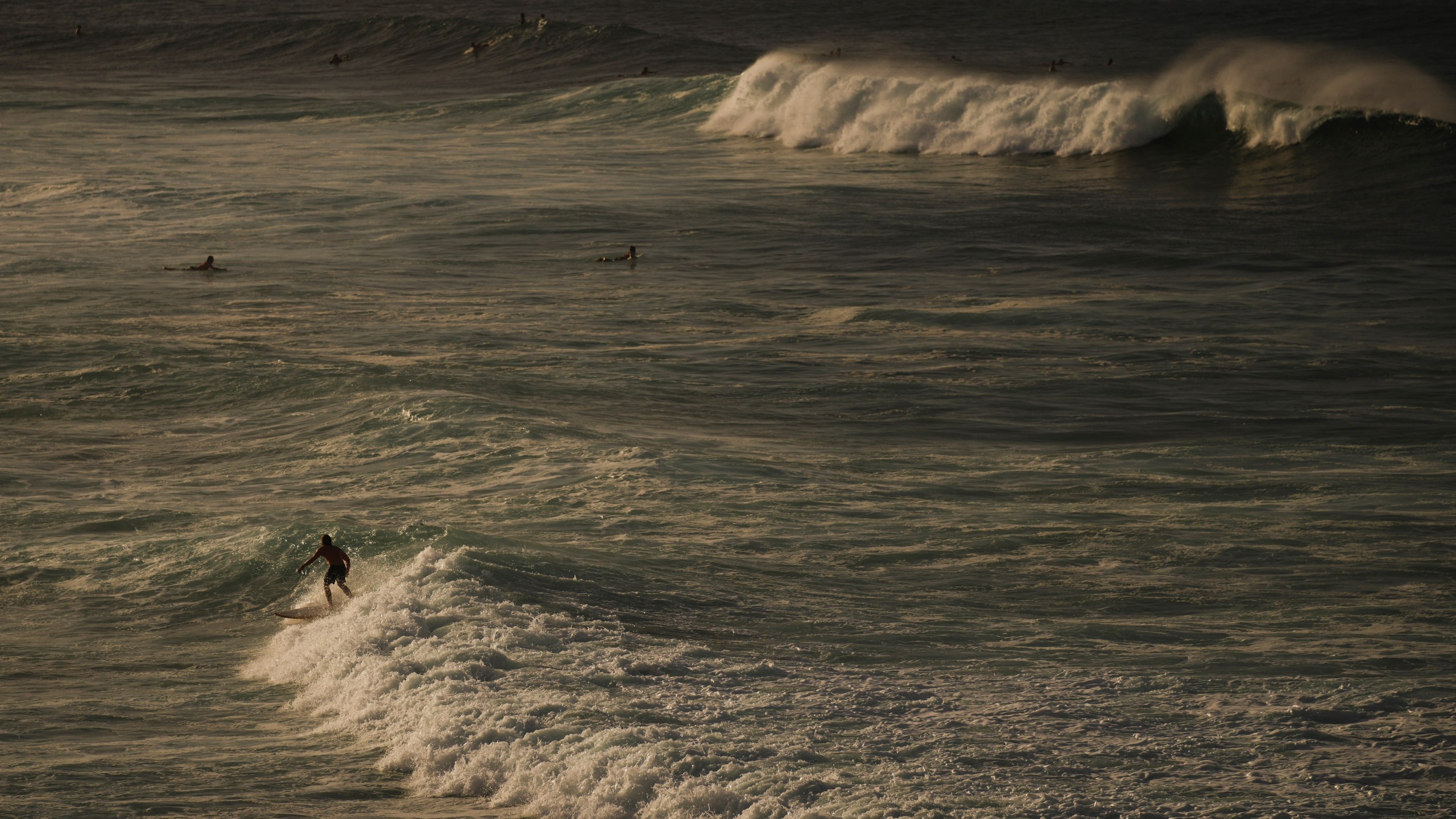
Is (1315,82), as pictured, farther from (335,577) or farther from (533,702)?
(533,702)

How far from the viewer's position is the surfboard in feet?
42.1

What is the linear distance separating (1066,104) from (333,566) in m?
28.8

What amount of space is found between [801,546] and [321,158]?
2797 centimetres

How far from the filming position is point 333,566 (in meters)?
12.9

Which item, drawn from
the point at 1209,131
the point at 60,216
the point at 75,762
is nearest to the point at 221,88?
the point at 60,216

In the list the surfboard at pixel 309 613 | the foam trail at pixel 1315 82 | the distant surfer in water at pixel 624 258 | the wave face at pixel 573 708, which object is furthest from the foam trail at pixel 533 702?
the foam trail at pixel 1315 82

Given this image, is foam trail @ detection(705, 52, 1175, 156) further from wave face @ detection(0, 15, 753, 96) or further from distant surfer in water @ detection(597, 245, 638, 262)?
distant surfer in water @ detection(597, 245, 638, 262)

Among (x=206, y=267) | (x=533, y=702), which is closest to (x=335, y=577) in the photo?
(x=533, y=702)

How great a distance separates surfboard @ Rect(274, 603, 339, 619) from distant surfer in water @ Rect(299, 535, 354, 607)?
6 centimetres

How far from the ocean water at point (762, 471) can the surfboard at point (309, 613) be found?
0.20 m

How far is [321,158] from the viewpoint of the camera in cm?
3912

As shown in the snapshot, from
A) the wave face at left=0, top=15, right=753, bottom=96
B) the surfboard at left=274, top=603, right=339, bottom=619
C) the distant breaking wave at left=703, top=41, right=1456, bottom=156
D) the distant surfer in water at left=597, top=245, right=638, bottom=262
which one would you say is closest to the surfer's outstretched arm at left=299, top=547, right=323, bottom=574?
the surfboard at left=274, top=603, right=339, bottom=619

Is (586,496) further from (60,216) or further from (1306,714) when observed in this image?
(60,216)

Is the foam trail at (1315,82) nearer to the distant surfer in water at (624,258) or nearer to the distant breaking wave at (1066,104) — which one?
the distant breaking wave at (1066,104)
